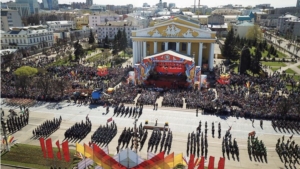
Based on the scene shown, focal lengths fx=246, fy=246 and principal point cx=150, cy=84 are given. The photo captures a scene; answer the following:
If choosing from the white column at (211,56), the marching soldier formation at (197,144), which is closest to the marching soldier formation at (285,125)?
the marching soldier formation at (197,144)

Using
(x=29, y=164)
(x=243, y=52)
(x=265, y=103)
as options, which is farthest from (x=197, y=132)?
(x=243, y=52)

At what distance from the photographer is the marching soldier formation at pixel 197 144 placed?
19438 millimetres

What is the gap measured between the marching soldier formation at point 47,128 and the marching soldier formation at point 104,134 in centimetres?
442

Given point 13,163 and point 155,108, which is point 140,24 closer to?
point 155,108

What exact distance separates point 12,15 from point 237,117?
8592 cm

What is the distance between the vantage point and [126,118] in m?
25.8

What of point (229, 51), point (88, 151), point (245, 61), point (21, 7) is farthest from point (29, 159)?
point (21, 7)

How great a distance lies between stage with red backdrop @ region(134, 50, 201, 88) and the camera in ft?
113

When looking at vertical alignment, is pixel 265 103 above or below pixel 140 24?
below

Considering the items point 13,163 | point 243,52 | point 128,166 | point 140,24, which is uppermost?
point 140,24

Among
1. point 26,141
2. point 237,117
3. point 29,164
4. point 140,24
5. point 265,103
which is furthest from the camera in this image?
point 140,24

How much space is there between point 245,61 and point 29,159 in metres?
34.3

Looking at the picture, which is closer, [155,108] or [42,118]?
[42,118]

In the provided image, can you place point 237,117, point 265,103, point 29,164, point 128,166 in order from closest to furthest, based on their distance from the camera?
point 128,166
point 29,164
point 237,117
point 265,103
